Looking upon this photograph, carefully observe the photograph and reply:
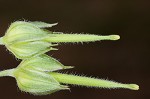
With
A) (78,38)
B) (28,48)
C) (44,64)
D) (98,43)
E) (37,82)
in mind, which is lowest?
(98,43)

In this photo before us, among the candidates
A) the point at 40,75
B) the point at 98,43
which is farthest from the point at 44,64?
the point at 98,43

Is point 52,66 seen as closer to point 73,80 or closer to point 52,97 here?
point 73,80

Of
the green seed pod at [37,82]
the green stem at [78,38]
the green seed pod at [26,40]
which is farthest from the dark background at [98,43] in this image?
the green stem at [78,38]

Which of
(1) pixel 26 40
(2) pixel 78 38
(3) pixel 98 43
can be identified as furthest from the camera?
(3) pixel 98 43

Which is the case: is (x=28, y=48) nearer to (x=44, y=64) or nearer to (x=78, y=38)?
(x=44, y=64)

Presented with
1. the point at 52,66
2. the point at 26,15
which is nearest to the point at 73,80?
the point at 52,66

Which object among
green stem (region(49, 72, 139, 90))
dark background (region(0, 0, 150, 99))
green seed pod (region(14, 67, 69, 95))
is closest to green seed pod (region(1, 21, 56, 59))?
green seed pod (region(14, 67, 69, 95))

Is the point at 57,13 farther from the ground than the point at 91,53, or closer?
farther from the ground

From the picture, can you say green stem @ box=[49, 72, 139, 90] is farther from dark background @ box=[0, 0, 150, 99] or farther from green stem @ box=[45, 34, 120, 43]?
dark background @ box=[0, 0, 150, 99]
